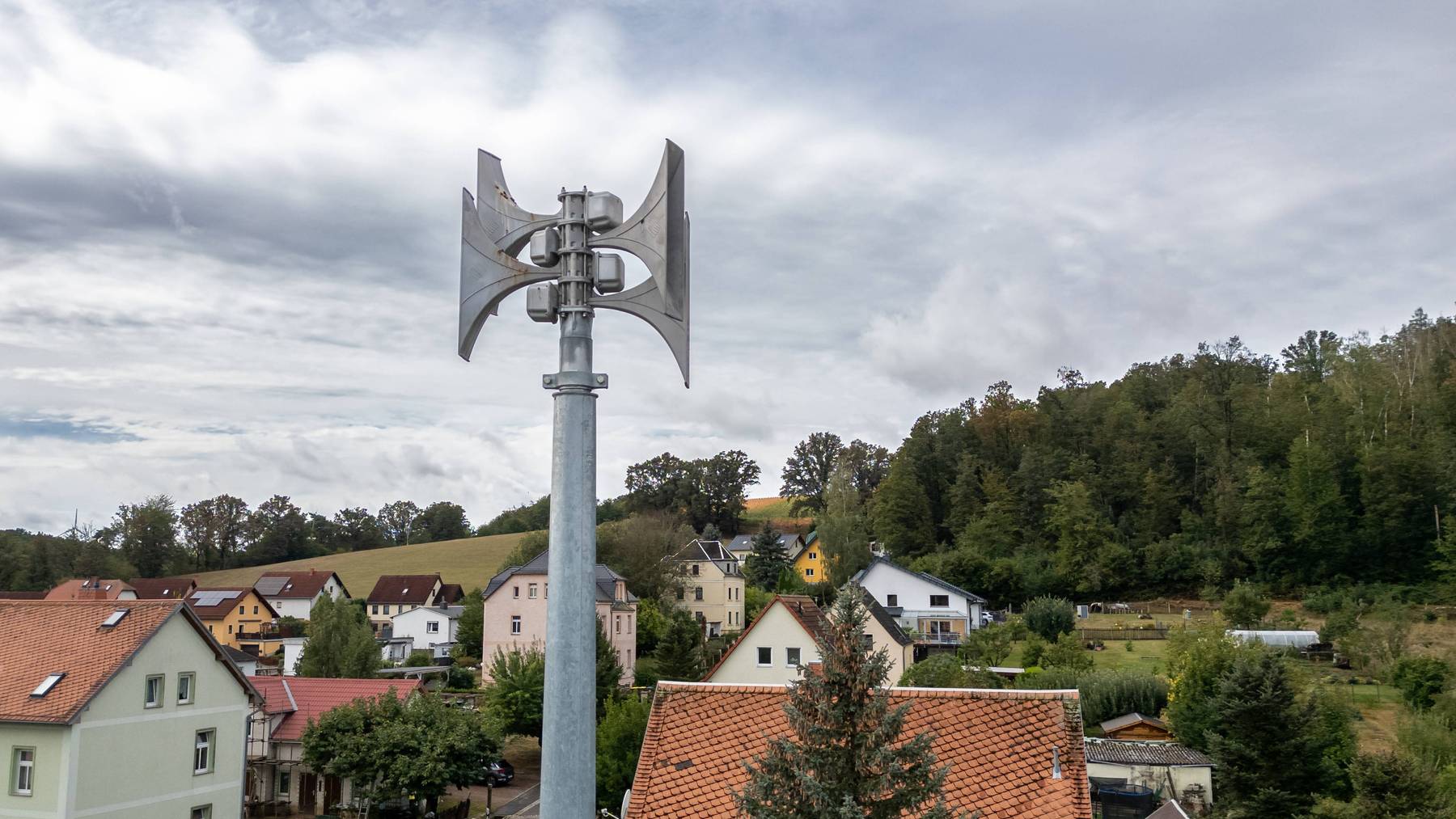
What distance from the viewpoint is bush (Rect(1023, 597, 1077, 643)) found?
54.4 metres

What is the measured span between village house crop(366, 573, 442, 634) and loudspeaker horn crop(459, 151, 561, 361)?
86162 millimetres

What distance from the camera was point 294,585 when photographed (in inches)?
3551

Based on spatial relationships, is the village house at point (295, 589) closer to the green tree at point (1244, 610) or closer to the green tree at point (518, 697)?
the green tree at point (518, 697)

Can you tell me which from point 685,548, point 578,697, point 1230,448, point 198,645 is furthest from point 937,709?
point 1230,448

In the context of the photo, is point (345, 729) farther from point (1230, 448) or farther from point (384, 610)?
point (1230, 448)

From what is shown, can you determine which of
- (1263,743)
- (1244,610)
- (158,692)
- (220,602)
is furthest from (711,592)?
(1263,743)

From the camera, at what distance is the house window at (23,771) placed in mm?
22578

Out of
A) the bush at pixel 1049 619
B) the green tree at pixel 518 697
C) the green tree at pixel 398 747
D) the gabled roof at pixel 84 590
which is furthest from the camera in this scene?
the gabled roof at pixel 84 590

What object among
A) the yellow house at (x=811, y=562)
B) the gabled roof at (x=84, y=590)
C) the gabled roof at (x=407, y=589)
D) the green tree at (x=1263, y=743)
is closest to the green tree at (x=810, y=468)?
the yellow house at (x=811, y=562)

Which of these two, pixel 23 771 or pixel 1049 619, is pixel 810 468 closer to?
pixel 1049 619

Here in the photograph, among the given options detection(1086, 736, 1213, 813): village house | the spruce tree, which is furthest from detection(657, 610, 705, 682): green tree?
the spruce tree

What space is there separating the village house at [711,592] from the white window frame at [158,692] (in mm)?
49397

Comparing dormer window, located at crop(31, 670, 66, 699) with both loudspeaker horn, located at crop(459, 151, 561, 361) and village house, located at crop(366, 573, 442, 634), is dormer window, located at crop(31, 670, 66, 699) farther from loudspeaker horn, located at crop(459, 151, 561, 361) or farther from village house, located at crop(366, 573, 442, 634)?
village house, located at crop(366, 573, 442, 634)

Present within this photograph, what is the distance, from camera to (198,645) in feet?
87.5
